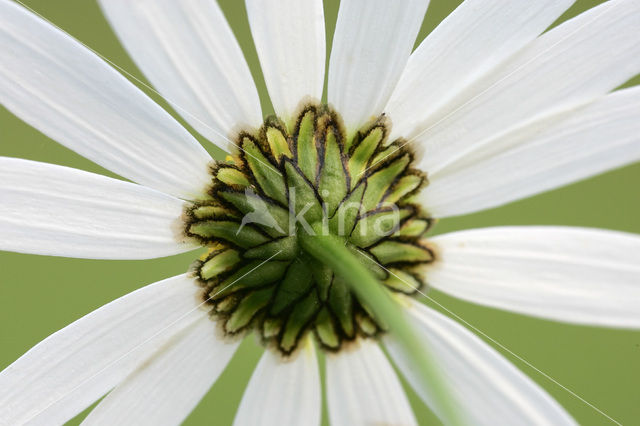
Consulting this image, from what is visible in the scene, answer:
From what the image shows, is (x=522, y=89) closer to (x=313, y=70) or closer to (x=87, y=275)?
(x=313, y=70)

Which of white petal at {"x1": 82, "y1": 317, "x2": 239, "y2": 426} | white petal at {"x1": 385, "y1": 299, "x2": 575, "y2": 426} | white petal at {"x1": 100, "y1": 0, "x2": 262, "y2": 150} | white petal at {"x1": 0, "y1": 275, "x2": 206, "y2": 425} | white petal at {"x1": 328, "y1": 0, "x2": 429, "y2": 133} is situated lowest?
white petal at {"x1": 385, "y1": 299, "x2": 575, "y2": 426}

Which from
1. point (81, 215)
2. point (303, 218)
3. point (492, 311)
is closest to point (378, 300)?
point (303, 218)

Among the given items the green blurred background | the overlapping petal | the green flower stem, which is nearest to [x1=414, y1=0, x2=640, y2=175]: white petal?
the overlapping petal

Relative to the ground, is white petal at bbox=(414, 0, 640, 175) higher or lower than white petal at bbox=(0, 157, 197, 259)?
lower

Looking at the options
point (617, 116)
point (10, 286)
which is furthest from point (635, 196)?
point (10, 286)

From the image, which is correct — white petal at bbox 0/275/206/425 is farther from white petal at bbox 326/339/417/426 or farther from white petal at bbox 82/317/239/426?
white petal at bbox 326/339/417/426

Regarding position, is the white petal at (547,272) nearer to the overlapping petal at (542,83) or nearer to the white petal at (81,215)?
the overlapping petal at (542,83)
